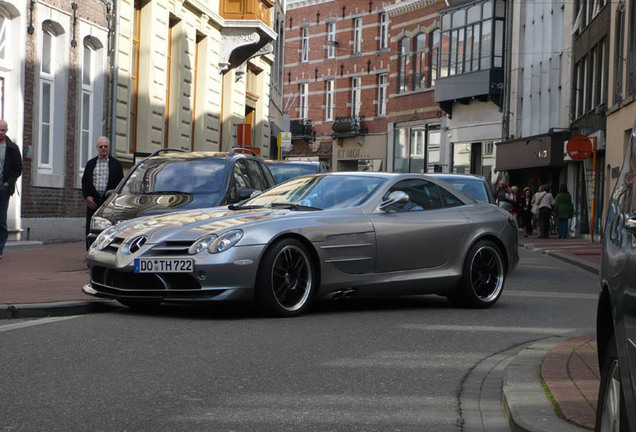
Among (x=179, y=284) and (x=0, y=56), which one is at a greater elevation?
(x=0, y=56)

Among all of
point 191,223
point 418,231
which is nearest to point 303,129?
point 418,231

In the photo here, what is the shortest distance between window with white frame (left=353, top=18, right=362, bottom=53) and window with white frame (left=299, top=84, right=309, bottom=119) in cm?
612

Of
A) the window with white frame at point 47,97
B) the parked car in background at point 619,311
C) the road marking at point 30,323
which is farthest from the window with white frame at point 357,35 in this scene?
the parked car in background at point 619,311

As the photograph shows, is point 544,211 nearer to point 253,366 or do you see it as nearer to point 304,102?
point 253,366

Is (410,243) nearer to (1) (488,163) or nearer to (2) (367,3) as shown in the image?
(1) (488,163)

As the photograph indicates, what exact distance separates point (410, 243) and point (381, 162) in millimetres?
60239

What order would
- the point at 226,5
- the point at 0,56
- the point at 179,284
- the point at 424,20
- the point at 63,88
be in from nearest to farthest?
1. the point at 179,284
2. the point at 0,56
3. the point at 63,88
4. the point at 226,5
5. the point at 424,20

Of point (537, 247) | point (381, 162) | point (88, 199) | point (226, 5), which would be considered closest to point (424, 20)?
point (381, 162)

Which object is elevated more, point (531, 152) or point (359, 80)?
point (359, 80)

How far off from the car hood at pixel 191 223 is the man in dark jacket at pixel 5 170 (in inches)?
236

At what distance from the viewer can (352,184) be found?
11039 mm

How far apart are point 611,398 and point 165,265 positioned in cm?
597

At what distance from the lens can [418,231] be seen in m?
11.0

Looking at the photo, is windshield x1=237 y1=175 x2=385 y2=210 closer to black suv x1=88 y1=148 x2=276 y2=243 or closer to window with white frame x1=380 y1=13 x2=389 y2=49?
black suv x1=88 y1=148 x2=276 y2=243
